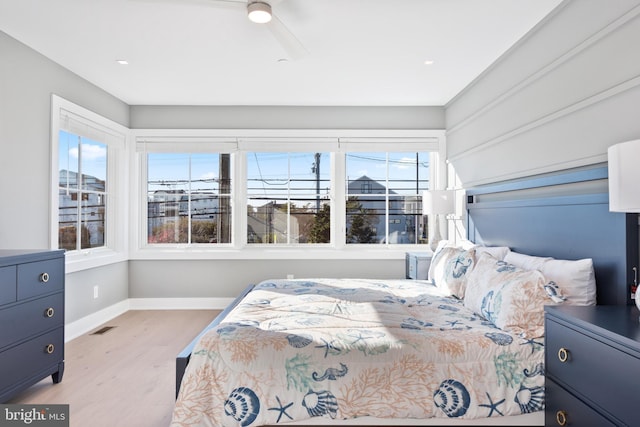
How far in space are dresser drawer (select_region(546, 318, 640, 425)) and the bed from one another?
22cm

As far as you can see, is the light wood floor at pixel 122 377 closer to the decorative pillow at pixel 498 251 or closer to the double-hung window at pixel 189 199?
the double-hung window at pixel 189 199

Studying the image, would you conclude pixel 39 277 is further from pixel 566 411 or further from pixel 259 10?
pixel 566 411

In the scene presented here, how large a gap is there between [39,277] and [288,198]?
9.00ft

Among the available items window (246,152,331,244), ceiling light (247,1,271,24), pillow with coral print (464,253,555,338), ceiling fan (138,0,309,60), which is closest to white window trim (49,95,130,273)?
window (246,152,331,244)

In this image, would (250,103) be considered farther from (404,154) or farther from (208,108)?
(404,154)

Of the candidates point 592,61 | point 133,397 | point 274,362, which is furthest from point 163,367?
point 592,61

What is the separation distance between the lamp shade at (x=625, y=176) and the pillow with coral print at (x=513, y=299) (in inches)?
24.2

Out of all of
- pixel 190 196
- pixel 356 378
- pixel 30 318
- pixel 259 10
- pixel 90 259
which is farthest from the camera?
pixel 190 196

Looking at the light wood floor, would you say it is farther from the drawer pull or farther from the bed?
the drawer pull

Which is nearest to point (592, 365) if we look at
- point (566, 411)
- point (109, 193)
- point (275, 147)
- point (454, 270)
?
point (566, 411)

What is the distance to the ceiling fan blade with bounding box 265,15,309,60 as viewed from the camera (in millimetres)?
2242

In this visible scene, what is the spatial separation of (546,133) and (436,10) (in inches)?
44.1

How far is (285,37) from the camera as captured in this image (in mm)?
2344

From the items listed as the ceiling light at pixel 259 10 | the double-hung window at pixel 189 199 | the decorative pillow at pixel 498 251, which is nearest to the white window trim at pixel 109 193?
the double-hung window at pixel 189 199
